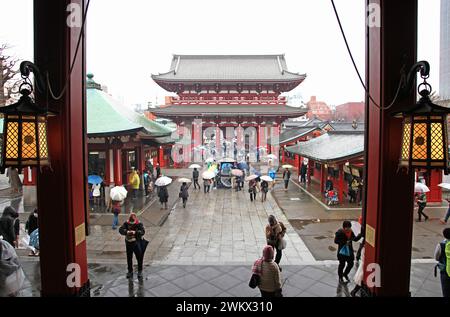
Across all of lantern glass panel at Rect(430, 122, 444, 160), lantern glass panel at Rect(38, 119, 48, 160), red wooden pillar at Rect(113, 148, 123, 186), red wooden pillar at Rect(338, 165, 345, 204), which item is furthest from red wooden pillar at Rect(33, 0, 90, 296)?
red wooden pillar at Rect(338, 165, 345, 204)

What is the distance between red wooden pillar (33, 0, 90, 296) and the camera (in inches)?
168

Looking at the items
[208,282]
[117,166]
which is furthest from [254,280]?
[117,166]

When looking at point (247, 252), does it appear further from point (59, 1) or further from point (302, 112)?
point (302, 112)

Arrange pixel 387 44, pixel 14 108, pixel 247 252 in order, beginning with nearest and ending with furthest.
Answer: pixel 14 108
pixel 387 44
pixel 247 252

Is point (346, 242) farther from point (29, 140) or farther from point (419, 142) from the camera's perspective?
point (29, 140)

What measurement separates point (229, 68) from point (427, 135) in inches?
1371

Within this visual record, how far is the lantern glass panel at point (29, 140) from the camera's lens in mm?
3590

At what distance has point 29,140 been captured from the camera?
3.61 m

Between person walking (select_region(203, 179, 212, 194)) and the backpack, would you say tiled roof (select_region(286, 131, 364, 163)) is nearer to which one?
person walking (select_region(203, 179, 212, 194))

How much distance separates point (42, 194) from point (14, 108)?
1.46 m

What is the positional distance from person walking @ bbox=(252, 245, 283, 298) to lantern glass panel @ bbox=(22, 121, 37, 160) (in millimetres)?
3454

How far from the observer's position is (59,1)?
4285 mm

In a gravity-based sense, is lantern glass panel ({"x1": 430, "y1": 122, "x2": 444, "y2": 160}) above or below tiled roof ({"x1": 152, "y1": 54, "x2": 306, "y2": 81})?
below
